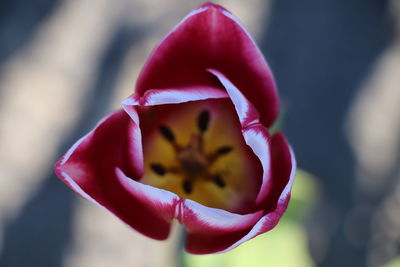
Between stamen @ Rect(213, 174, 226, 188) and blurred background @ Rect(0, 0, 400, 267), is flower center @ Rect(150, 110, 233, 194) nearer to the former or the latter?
stamen @ Rect(213, 174, 226, 188)

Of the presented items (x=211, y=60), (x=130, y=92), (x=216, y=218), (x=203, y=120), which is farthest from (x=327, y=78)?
(x=216, y=218)

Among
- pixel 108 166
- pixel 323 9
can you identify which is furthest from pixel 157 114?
pixel 323 9

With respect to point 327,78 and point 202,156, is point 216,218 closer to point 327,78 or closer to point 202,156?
point 202,156

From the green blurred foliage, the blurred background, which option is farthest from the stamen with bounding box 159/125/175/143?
the blurred background

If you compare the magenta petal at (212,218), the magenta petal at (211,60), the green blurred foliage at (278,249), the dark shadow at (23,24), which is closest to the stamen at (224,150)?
the magenta petal at (211,60)

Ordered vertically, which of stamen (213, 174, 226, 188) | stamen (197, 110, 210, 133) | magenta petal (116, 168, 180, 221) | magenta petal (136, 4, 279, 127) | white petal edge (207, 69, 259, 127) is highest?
magenta petal (136, 4, 279, 127)
